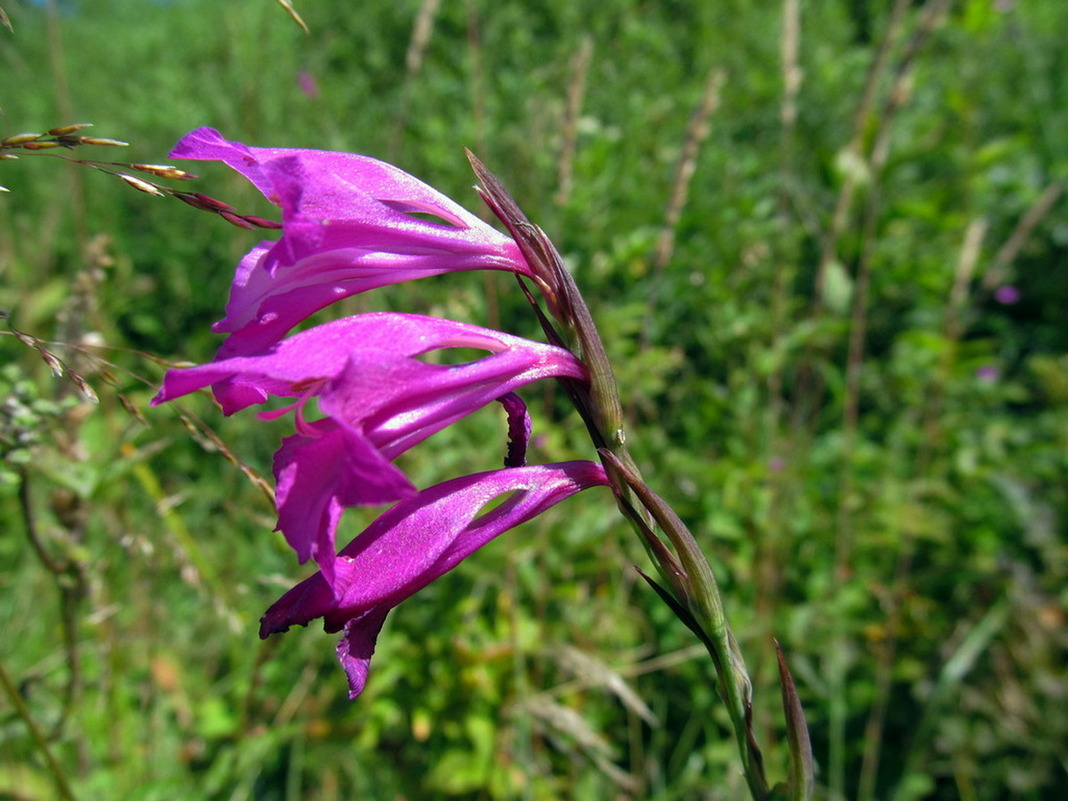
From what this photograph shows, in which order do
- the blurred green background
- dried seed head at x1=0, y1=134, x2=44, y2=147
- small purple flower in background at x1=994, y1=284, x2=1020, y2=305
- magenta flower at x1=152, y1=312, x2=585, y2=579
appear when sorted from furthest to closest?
small purple flower in background at x1=994, y1=284, x2=1020, y2=305 → the blurred green background → dried seed head at x1=0, y1=134, x2=44, y2=147 → magenta flower at x1=152, y1=312, x2=585, y2=579

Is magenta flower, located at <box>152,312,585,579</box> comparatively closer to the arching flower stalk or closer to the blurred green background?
the arching flower stalk

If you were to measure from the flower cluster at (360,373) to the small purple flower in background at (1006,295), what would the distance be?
345cm

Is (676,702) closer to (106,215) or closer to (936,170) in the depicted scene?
(936,170)

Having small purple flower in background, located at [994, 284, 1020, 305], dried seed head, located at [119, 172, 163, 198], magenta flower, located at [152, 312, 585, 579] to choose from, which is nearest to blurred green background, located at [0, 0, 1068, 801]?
small purple flower in background, located at [994, 284, 1020, 305]

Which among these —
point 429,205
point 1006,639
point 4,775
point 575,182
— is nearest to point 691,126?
point 575,182

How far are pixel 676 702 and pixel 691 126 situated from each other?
146 cm

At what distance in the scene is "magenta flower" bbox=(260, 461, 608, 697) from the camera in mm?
665

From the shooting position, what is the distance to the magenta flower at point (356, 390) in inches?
23.0

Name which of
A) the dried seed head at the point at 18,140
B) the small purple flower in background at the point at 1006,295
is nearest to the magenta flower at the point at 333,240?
the dried seed head at the point at 18,140

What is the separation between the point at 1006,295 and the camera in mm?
3578

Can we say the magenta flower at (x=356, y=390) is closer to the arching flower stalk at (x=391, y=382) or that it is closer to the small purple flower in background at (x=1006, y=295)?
the arching flower stalk at (x=391, y=382)

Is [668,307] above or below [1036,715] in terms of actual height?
above

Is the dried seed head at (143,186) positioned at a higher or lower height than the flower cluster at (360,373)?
higher

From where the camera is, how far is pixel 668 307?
2986 mm
